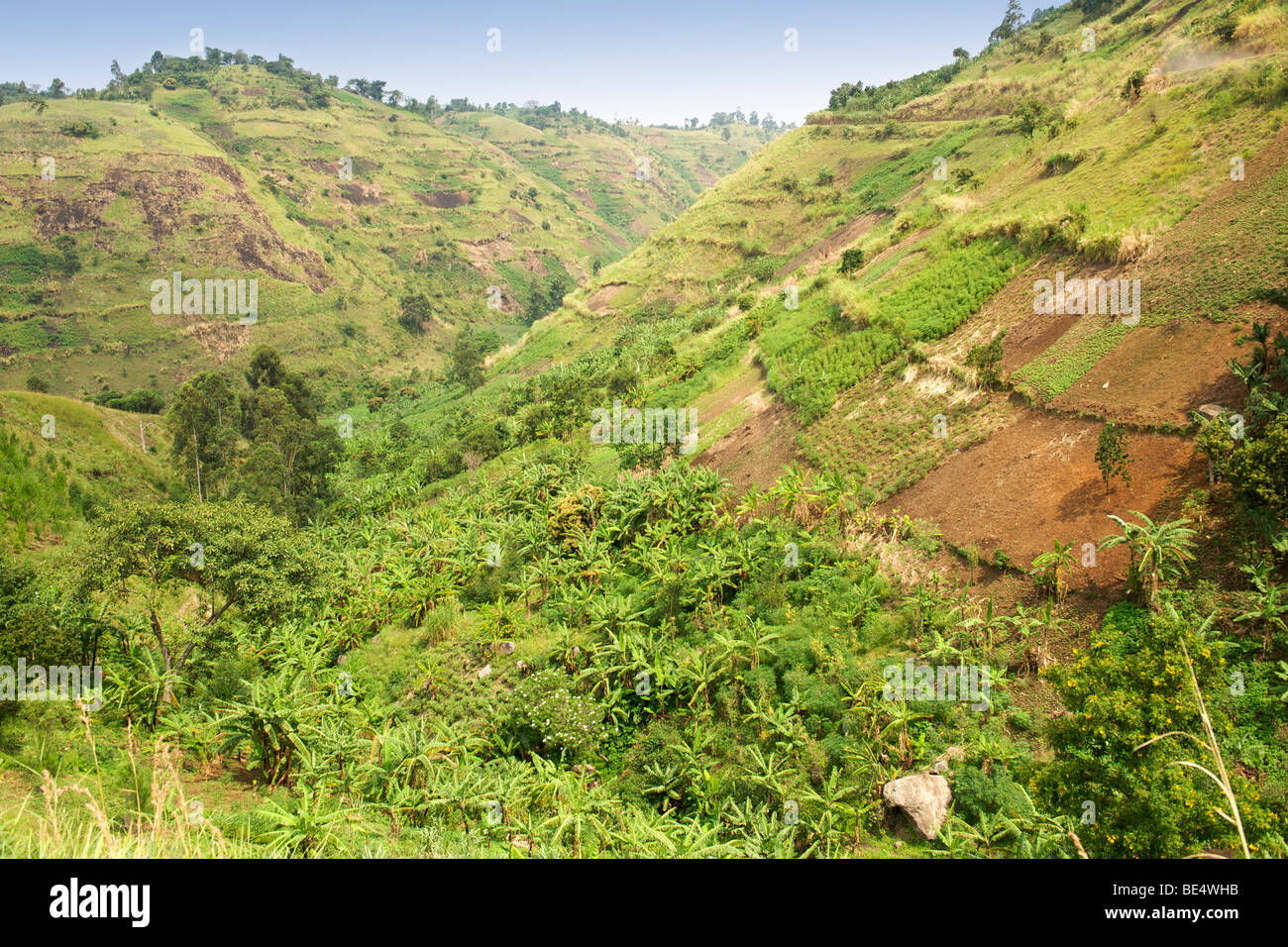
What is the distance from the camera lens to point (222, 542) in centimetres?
1611

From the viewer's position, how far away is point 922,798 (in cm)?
941

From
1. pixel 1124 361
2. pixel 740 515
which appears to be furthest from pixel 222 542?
pixel 1124 361

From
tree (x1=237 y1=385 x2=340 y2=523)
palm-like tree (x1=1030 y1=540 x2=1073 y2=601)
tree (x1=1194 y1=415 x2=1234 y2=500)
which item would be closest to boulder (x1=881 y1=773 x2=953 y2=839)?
palm-like tree (x1=1030 y1=540 x2=1073 y2=601)

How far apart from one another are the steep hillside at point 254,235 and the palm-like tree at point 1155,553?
232 ft

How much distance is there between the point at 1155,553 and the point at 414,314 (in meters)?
95.2

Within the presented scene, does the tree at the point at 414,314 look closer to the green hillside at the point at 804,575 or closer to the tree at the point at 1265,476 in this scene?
the green hillside at the point at 804,575

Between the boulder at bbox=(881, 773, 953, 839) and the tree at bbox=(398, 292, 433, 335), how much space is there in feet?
310

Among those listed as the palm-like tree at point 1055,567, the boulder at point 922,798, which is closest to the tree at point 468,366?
the palm-like tree at point 1055,567

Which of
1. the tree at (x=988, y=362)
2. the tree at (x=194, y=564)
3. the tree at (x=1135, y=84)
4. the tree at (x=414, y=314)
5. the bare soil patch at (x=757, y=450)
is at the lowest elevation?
the tree at (x=194, y=564)

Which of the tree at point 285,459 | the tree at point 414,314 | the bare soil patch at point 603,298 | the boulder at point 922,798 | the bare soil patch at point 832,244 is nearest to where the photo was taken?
the boulder at point 922,798

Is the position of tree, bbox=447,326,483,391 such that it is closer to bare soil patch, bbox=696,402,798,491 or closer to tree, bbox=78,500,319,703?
bare soil patch, bbox=696,402,798,491

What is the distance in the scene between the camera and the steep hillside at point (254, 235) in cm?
7419
